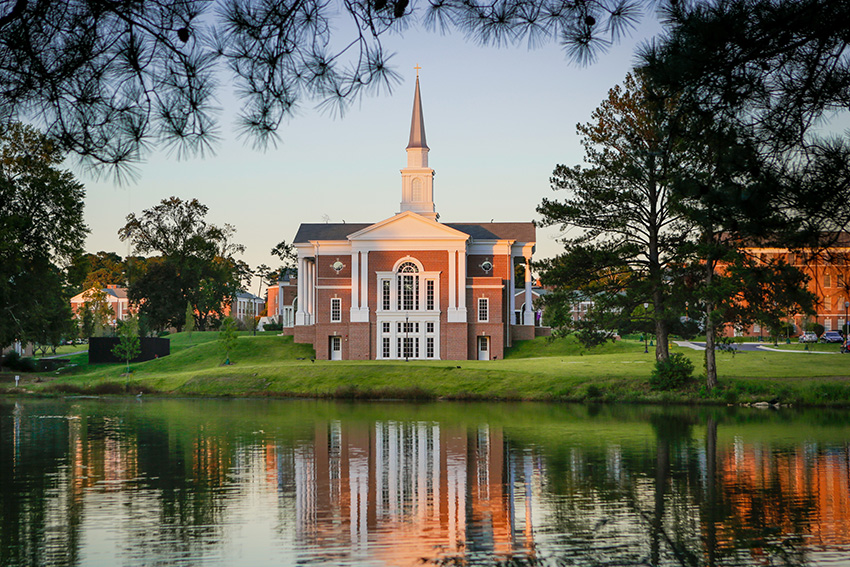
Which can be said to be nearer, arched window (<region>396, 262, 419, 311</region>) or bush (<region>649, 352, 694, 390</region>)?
bush (<region>649, 352, 694, 390</region>)

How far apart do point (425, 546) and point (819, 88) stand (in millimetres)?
7250

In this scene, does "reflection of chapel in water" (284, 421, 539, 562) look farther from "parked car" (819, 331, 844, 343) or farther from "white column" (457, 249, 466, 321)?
"parked car" (819, 331, 844, 343)

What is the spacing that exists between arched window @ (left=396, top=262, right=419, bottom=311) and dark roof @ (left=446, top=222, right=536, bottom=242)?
21.8ft

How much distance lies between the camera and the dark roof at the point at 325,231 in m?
68.2

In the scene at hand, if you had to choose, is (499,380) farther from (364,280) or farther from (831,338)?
(831,338)

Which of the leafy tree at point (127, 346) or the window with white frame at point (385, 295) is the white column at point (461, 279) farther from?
the leafy tree at point (127, 346)

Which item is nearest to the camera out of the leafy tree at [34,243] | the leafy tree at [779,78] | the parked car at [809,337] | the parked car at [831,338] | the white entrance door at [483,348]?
the leafy tree at [779,78]

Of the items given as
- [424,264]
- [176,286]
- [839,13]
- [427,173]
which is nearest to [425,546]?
[839,13]

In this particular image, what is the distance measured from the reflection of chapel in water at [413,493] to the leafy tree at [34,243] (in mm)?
29824

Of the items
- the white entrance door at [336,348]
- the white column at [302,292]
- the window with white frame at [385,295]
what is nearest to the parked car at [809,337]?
the window with white frame at [385,295]

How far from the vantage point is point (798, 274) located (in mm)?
10805

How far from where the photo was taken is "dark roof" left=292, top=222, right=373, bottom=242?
224 feet

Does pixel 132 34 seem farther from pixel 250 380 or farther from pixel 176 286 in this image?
pixel 176 286

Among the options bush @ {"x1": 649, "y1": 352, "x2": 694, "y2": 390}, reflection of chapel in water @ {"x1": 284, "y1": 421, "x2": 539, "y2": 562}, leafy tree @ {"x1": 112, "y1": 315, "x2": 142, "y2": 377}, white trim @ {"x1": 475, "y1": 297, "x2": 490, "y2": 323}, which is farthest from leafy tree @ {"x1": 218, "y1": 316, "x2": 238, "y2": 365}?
reflection of chapel in water @ {"x1": 284, "y1": 421, "x2": 539, "y2": 562}
